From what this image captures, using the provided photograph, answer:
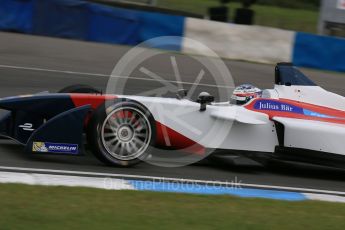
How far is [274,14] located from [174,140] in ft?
89.4

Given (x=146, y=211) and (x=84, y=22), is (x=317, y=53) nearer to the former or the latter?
(x=84, y=22)

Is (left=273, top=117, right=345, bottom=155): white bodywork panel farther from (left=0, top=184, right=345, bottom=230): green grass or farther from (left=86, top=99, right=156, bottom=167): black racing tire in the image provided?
(left=86, top=99, right=156, bottom=167): black racing tire

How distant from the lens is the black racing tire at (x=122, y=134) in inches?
275

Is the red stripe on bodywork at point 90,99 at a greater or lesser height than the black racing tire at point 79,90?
greater

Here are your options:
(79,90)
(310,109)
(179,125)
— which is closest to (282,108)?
(310,109)

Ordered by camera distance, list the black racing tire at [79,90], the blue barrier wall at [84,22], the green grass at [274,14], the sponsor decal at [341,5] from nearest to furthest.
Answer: the black racing tire at [79,90] < the blue barrier wall at [84,22] < the sponsor decal at [341,5] < the green grass at [274,14]

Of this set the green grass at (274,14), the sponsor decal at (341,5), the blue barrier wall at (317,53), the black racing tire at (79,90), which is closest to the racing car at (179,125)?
the black racing tire at (79,90)

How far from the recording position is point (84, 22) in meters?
18.1

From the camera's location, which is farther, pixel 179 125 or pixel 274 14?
pixel 274 14

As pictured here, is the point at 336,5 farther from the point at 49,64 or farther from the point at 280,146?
the point at 280,146

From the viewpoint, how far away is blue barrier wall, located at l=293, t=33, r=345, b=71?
1781 centimetres

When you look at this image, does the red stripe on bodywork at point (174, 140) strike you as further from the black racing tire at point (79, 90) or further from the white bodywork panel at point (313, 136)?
the black racing tire at point (79, 90)

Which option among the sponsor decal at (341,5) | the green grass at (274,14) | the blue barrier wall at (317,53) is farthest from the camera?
the green grass at (274,14)

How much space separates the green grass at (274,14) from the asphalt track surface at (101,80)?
1096 centimetres
